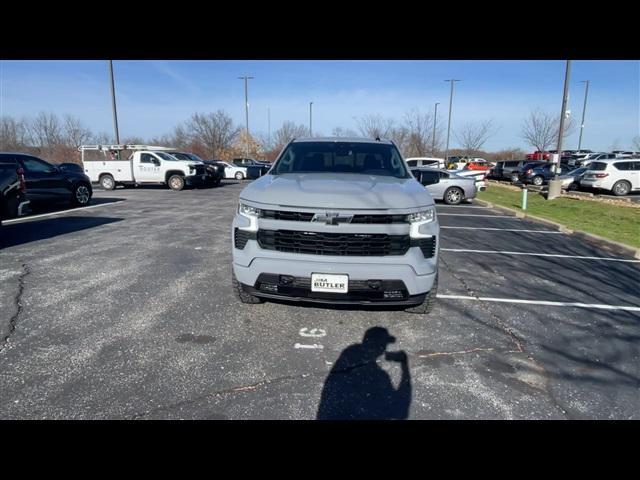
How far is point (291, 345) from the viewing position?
326 centimetres

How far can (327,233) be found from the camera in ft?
10.5

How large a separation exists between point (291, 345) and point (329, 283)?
2.29 feet

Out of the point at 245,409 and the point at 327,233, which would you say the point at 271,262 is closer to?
the point at 327,233

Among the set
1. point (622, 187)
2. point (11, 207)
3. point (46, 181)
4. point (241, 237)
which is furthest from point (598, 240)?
point (46, 181)

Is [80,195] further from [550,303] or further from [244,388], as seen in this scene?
[550,303]

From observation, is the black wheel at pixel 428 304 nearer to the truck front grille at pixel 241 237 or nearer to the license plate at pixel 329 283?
the license plate at pixel 329 283

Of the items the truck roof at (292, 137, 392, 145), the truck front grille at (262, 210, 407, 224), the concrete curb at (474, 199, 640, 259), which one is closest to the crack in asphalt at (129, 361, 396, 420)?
the truck front grille at (262, 210, 407, 224)

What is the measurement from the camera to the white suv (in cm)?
1786

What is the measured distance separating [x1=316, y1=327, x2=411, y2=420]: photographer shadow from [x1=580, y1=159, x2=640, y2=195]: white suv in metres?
20.4

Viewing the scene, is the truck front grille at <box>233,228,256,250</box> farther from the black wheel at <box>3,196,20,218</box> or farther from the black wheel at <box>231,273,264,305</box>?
the black wheel at <box>3,196,20,218</box>

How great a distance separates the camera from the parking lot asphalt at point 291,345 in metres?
2.48

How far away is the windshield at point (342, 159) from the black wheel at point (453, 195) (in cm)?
1115

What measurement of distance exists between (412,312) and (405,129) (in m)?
39.2
